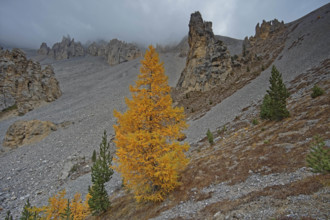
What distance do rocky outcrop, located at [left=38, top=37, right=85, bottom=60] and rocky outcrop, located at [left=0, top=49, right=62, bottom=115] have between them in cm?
11827

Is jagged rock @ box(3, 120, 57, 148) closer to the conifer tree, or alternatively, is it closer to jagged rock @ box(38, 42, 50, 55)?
the conifer tree

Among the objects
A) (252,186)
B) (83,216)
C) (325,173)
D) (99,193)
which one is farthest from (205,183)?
(83,216)

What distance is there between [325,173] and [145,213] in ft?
28.0

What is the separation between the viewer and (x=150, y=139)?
8.77 metres

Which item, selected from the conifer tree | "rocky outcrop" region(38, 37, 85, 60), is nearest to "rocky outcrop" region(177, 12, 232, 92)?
the conifer tree

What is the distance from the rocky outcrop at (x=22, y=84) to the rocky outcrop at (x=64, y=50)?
388 feet

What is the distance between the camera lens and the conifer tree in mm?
8695

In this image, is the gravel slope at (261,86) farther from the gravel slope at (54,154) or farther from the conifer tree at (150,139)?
the gravel slope at (54,154)

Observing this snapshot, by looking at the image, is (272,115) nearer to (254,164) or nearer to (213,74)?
(254,164)

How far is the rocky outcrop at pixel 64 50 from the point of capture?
170 m

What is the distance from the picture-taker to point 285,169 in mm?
7848

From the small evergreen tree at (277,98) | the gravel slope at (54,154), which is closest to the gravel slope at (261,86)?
the small evergreen tree at (277,98)

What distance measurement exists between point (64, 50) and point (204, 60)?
582ft

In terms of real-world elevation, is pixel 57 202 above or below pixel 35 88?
below
